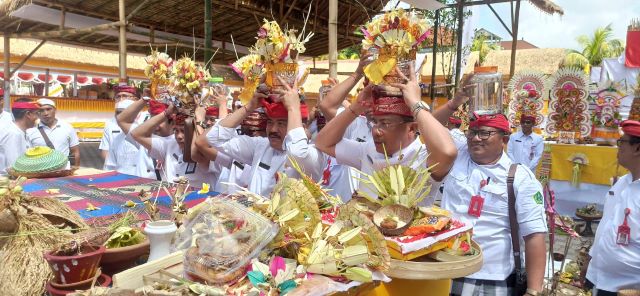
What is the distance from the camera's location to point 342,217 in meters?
1.80

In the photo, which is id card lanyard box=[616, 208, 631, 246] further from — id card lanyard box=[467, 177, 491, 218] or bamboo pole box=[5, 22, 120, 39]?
bamboo pole box=[5, 22, 120, 39]

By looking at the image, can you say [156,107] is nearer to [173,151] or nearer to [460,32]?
[173,151]

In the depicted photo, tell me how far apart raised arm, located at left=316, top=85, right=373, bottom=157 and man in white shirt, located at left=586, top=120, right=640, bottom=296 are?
209 cm

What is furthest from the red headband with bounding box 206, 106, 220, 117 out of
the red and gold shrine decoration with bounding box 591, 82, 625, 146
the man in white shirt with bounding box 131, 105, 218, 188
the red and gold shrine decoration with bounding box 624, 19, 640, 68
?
the red and gold shrine decoration with bounding box 624, 19, 640, 68

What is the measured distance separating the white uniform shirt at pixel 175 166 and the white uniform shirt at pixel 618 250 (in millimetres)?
3385

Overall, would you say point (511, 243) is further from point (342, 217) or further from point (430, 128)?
point (342, 217)

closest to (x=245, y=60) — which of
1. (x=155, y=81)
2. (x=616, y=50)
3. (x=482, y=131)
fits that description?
(x=155, y=81)

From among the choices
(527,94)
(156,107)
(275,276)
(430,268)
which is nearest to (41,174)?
(156,107)

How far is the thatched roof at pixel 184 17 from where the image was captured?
7992 mm

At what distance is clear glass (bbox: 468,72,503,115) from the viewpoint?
3037mm

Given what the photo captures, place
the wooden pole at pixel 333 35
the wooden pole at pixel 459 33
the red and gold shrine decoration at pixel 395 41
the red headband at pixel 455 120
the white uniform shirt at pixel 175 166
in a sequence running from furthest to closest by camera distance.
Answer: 1. the wooden pole at pixel 459 33
2. the red headband at pixel 455 120
3. the wooden pole at pixel 333 35
4. the white uniform shirt at pixel 175 166
5. the red and gold shrine decoration at pixel 395 41

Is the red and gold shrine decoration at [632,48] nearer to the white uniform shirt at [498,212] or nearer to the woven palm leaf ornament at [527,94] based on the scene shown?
the woven palm leaf ornament at [527,94]

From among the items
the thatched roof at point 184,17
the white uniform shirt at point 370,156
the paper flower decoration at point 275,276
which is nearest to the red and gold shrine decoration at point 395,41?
the white uniform shirt at point 370,156

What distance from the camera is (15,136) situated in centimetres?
571
